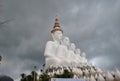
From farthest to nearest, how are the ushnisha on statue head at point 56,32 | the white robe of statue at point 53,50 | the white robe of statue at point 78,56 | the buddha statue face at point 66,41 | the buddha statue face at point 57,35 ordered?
the ushnisha on statue head at point 56,32 → the buddha statue face at point 57,35 → the buddha statue face at point 66,41 → the white robe of statue at point 78,56 → the white robe of statue at point 53,50

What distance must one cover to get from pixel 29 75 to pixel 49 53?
56.6 feet

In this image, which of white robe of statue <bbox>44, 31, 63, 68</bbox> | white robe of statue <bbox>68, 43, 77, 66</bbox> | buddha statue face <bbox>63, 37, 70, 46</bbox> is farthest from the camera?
buddha statue face <bbox>63, 37, 70, 46</bbox>

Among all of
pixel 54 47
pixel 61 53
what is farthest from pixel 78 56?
pixel 54 47

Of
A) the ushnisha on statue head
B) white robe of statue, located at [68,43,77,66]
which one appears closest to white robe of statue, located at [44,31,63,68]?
the ushnisha on statue head

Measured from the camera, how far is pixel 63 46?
178 ft

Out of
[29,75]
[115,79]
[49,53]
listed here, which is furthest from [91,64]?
[29,75]

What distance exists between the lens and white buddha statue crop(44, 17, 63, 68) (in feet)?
167

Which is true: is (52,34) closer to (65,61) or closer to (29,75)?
(65,61)

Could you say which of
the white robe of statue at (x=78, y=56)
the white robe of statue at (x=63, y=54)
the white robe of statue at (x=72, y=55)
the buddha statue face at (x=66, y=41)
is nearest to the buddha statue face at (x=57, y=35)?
the buddha statue face at (x=66, y=41)

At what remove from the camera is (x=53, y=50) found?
53844 millimetres

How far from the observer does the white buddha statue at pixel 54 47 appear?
50906 mm

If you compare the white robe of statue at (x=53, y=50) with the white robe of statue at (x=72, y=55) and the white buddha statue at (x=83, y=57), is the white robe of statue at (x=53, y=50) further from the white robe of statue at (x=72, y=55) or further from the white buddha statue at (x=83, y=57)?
the white buddha statue at (x=83, y=57)

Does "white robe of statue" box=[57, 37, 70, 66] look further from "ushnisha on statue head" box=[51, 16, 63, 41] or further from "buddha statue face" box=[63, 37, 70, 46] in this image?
"ushnisha on statue head" box=[51, 16, 63, 41]

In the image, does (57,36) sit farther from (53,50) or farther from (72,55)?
(72,55)
